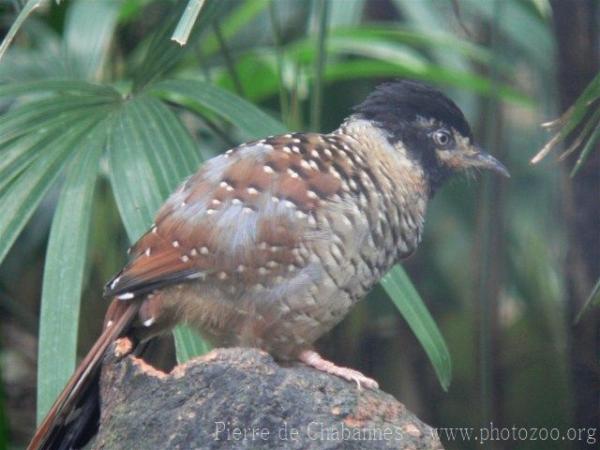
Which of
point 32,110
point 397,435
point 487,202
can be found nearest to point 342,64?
point 487,202

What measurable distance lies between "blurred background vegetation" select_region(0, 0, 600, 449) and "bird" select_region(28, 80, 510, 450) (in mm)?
135

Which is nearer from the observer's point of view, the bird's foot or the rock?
the rock

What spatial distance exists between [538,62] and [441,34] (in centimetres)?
46

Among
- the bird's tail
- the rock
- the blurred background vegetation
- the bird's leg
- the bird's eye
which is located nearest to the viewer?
the rock

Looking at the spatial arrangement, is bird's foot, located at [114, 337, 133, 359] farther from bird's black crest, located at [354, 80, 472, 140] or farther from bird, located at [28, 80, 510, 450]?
bird's black crest, located at [354, 80, 472, 140]

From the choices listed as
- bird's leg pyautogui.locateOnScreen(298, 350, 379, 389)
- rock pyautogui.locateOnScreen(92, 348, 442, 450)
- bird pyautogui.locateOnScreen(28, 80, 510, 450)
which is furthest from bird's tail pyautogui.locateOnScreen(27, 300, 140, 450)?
bird's leg pyautogui.locateOnScreen(298, 350, 379, 389)

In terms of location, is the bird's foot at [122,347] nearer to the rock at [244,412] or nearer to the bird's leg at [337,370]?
the rock at [244,412]

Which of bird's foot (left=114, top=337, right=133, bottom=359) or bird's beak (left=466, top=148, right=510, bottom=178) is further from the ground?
bird's beak (left=466, top=148, right=510, bottom=178)

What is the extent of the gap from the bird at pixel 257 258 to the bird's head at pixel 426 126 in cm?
18

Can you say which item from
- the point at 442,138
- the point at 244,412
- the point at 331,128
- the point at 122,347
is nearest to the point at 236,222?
the point at 122,347

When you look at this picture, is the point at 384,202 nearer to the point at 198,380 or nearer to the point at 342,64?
the point at 198,380

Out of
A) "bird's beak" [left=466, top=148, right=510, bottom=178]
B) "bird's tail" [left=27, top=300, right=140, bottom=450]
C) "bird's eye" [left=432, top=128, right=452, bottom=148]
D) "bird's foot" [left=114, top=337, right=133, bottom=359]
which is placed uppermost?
"bird's eye" [left=432, top=128, right=452, bottom=148]

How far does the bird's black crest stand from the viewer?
2.66m

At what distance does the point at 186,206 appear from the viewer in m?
2.42
